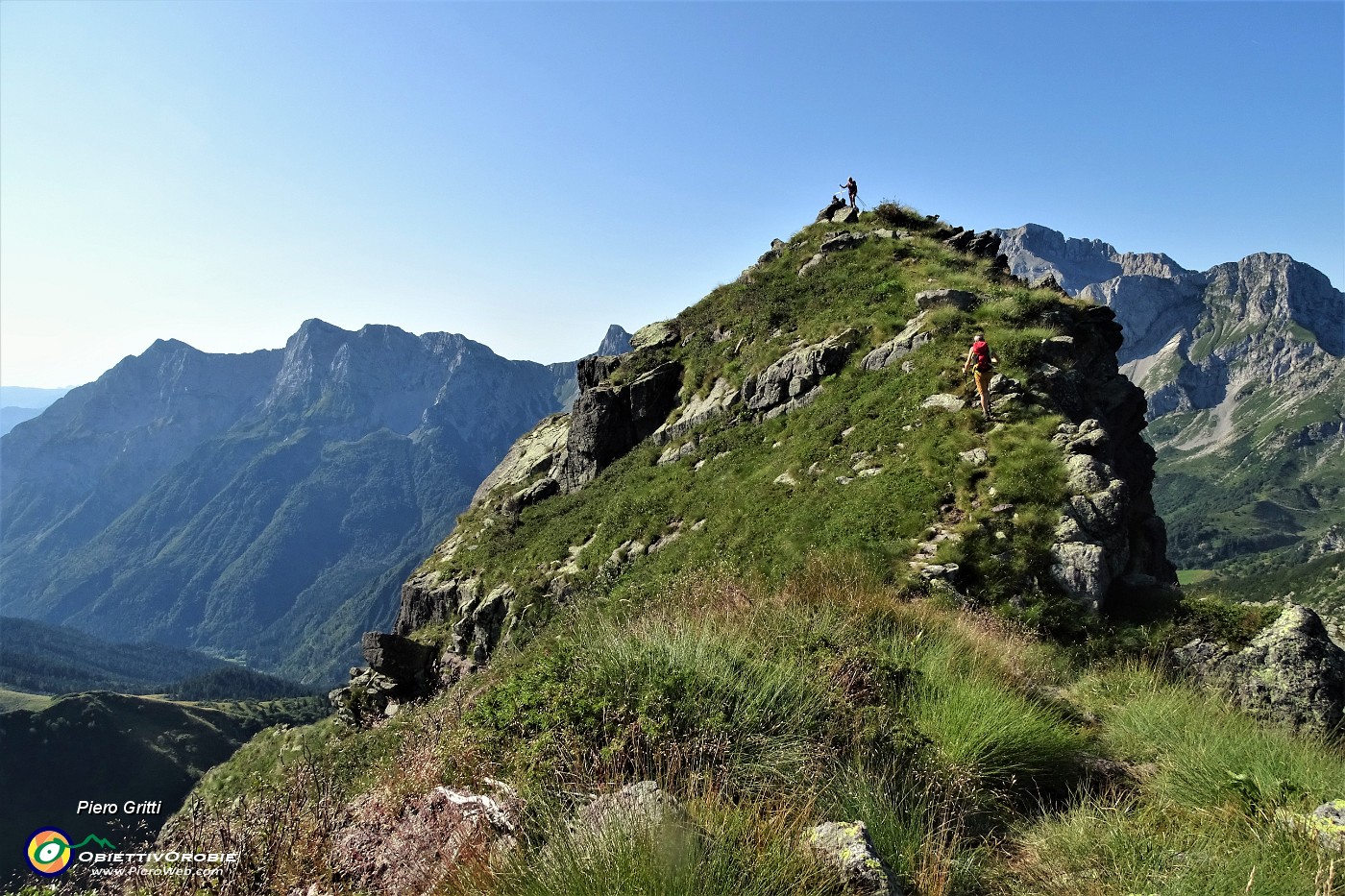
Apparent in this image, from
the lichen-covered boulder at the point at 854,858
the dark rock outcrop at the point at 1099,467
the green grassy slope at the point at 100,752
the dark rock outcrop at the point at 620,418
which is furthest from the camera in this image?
the green grassy slope at the point at 100,752

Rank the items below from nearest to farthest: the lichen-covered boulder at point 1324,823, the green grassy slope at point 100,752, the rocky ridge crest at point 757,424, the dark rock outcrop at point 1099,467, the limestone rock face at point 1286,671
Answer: the lichen-covered boulder at point 1324,823, the limestone rock face at point 1286,671, the dark rock outcrop at point 1099,467, the rocky ridge crest at point 757,424, the green grassy slope at point 100,752

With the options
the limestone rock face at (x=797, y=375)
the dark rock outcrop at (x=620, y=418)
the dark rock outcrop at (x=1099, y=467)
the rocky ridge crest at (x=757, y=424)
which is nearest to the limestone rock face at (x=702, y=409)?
the rocky ridge crest at (x=757, y=424)

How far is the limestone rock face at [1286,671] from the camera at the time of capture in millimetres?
9398

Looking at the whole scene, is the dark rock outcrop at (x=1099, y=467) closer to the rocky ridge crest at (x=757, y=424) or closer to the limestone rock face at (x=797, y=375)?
the rocky ridge crest at (x=757, y=424)

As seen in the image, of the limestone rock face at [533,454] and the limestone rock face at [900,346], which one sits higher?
the limestone rock face at [900,346]

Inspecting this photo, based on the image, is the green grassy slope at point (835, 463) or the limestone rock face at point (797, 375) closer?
the green grassy slope at point (835, 463)

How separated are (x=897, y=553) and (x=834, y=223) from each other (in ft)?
109

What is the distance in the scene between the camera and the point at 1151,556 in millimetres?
20562

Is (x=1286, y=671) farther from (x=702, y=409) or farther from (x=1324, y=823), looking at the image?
(x=702, y=409)

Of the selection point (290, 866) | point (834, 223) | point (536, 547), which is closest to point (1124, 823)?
point (290, 866)

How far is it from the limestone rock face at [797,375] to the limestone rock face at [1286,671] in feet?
56.5

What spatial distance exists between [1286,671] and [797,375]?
1987 cm

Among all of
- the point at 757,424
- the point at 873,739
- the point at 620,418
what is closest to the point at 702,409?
the point at 757,424

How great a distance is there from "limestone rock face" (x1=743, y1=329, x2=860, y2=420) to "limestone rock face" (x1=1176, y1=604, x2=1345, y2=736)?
17.2 meters
